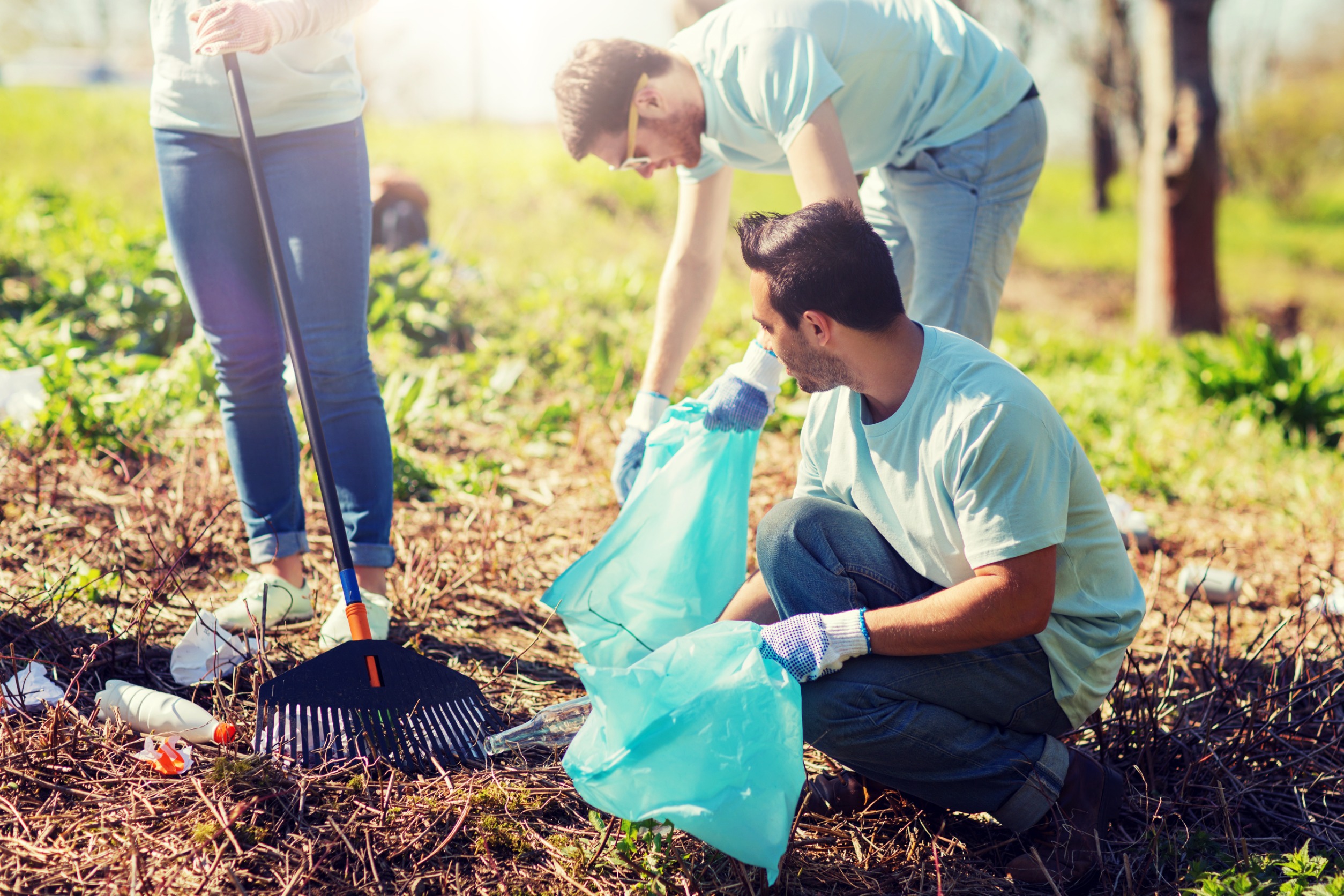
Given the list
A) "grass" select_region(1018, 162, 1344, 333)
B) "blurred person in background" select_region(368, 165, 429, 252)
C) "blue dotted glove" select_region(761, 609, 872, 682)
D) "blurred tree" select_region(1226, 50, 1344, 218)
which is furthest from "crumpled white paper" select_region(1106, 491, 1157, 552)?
"blurred tree" select_region(1226, 50, 1344, 218)

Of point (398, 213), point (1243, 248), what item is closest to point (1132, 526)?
point (398, 213)

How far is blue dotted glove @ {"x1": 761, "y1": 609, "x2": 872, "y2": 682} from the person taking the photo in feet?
5.53

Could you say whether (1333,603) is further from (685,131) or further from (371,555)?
(371,555)

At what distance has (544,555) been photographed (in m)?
2.96

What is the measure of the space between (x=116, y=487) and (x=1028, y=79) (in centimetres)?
284

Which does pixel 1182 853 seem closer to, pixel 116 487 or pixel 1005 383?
pixel 1005 383

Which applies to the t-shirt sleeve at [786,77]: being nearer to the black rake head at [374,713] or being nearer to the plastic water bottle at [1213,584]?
the black rake head at [374,713]

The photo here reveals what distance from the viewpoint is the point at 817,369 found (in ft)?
5.67

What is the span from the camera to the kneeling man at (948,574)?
160 centimetres

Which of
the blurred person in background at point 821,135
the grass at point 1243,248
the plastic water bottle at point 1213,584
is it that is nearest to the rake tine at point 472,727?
the blurred person in background at point 821,135

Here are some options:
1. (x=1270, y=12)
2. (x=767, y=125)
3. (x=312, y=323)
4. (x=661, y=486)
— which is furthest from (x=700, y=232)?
(x=1270, y=12)

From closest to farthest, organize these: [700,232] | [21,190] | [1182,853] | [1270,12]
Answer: [1182,853] → [700,232] → [21,190] → [1270,12]

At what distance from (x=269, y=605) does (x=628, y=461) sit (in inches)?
35.5

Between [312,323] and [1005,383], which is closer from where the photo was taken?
[1005,383]
